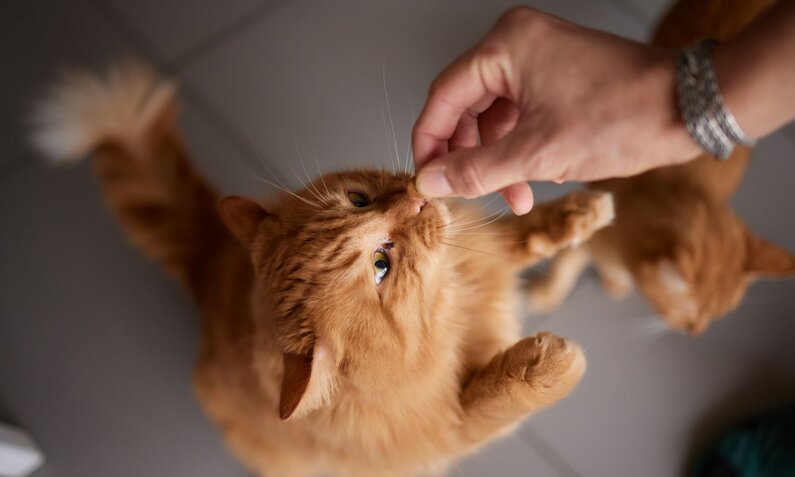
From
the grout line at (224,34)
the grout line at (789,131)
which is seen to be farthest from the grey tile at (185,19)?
the grout line at (789,131)

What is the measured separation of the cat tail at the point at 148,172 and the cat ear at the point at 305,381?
62 centimetres

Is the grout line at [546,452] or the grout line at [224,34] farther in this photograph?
the grout line at [224,34]

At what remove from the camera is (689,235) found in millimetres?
1299

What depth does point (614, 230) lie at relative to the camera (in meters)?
1.43

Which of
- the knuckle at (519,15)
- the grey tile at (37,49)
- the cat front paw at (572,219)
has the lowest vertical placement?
the cat front paw at (572,219)

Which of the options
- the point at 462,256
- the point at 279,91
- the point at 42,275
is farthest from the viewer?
the point at 279,91

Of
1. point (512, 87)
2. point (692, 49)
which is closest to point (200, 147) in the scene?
point (512, 87)

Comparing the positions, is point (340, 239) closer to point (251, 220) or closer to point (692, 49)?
point (251, 220)

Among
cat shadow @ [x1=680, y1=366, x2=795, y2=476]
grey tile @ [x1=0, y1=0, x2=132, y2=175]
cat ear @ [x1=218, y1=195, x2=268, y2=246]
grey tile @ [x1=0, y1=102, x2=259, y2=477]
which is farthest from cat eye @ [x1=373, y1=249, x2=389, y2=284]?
grey tile @ [x1=0, y1=0, x2=132, y2=175]

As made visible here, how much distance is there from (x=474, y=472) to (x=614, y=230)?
2.61 feet

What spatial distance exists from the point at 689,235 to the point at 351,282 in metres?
0.92

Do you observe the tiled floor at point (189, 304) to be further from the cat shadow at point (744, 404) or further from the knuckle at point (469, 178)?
the knuckle at point (469, 178)

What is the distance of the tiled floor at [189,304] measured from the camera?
59.4 inches

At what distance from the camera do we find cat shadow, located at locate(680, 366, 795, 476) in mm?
1488
